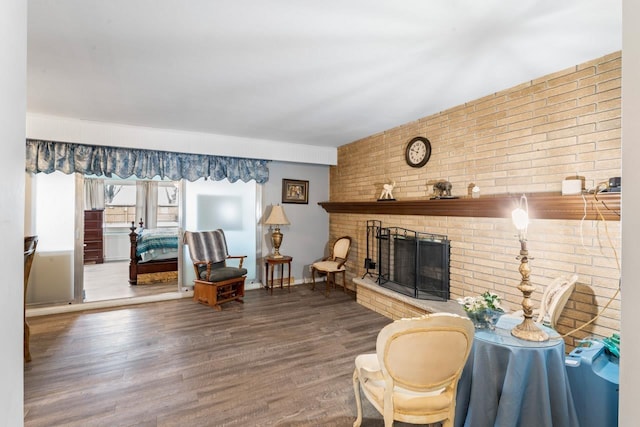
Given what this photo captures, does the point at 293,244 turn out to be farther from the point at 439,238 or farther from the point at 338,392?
the point at 338,392

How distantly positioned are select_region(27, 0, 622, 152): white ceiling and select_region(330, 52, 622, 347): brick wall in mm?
195

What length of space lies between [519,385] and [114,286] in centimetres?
580

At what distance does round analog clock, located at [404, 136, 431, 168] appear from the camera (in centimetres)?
363

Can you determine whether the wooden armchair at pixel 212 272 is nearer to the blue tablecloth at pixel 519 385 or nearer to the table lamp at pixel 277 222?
the table lamp at pixel 277 222

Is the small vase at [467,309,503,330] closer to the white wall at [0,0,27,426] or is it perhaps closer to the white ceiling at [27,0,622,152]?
the white ceiling at [27,0,622,152]

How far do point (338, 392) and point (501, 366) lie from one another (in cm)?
118

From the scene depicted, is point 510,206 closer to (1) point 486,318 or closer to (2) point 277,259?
(1) point 486,318

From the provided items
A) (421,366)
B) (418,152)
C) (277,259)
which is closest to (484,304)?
(421,366)

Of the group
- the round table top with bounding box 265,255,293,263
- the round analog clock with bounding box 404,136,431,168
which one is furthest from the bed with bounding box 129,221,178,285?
the round analog clock with bounding box 404,136,431,168

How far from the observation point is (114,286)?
16.9ft

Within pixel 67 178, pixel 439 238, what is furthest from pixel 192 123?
pixel 439 238

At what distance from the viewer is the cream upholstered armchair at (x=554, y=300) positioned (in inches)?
78.7

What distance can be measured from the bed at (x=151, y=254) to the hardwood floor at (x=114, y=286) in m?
0.22

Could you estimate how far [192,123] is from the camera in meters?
3.94
